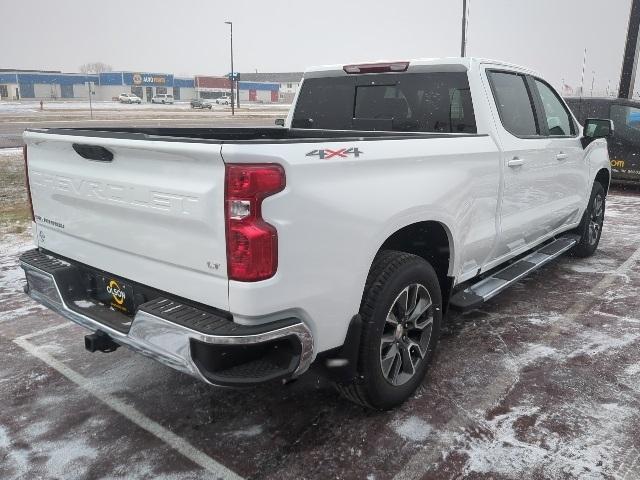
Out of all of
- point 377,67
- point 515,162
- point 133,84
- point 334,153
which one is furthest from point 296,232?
point 133,84

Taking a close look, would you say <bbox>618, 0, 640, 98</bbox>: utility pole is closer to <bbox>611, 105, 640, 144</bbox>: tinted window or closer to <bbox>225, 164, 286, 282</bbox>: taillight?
<bbox>611, 105, 640, 144</bbox>: tinted window

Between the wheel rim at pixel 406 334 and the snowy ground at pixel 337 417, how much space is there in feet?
0.78

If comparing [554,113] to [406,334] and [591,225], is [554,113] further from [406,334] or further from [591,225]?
[406,334]

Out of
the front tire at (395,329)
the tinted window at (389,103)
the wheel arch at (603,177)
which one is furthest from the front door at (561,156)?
the front tire at (395,329)

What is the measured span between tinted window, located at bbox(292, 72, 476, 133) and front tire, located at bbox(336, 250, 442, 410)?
4.48 ft

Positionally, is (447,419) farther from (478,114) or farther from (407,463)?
(478,114)

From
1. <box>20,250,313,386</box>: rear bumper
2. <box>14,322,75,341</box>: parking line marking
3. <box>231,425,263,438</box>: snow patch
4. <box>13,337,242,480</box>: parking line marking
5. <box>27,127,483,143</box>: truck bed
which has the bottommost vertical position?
<box>14,322,75,341</box>: parking line marking

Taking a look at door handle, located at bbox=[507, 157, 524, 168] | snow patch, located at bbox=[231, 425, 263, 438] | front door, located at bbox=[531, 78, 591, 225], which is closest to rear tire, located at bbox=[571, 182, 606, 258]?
front door, located at bbox=[531, 78, 591, 225]

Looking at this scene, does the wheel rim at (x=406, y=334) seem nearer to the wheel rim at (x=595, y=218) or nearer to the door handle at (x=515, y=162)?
the door handle at (x=515, y=162)

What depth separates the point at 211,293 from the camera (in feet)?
7.83

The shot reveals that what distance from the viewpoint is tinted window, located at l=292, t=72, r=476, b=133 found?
405cm

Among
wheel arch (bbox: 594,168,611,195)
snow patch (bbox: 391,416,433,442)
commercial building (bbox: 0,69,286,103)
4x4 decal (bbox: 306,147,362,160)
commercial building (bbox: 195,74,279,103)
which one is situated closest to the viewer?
4x4 decal (bbox: 306,147,362,160)

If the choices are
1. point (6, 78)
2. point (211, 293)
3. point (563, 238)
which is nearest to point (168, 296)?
point (211, 293)

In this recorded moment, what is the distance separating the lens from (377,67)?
174 inches
